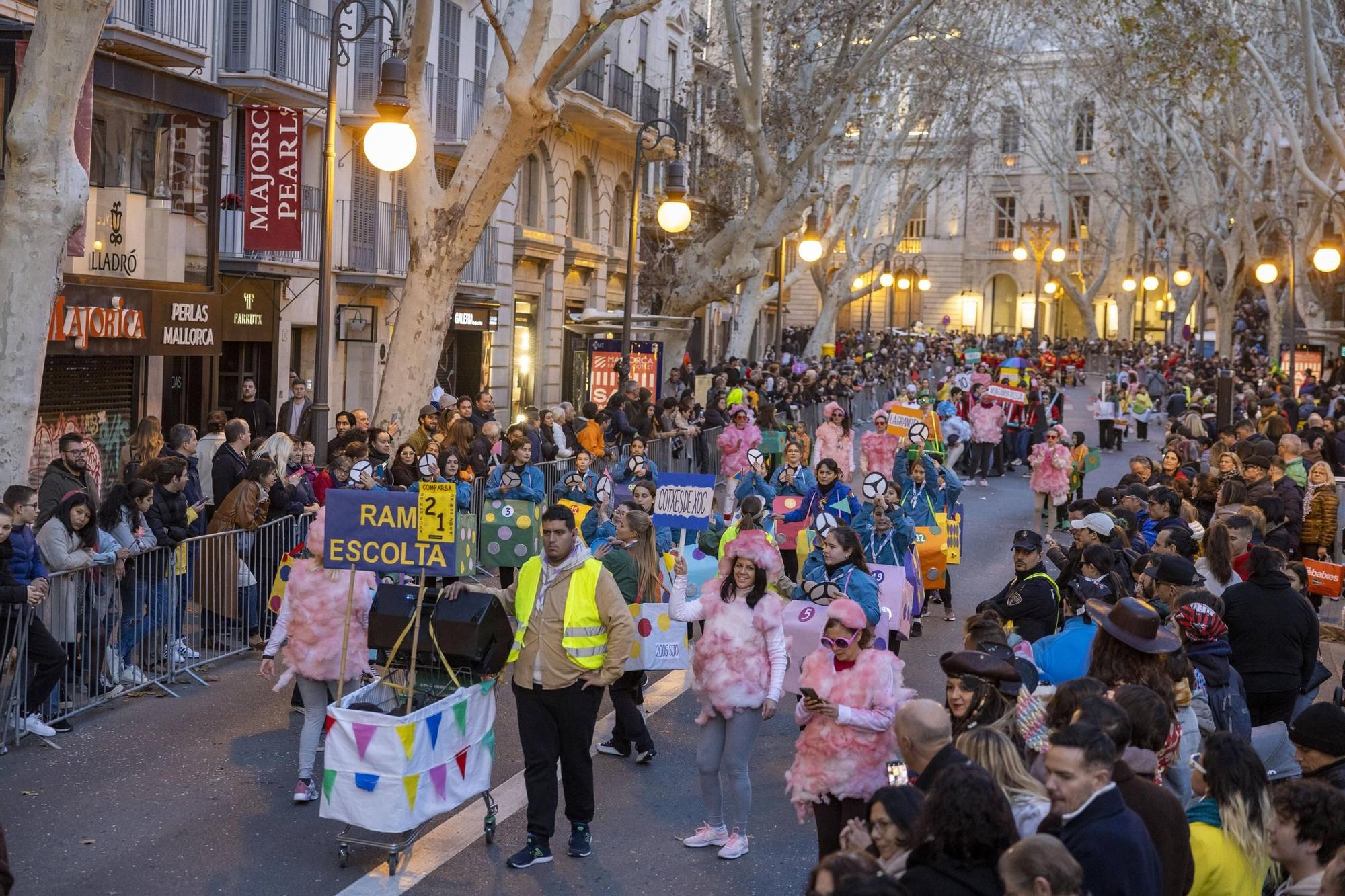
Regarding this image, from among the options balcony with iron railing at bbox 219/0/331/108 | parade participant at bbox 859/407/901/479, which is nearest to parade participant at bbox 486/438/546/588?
parade participant at bbox 859/407/901/479

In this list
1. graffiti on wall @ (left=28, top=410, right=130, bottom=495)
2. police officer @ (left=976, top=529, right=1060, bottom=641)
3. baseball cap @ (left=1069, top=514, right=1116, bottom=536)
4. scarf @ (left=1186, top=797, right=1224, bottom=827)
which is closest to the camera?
scarf @ (left=1186, top=797, right=1224, bottom=827)

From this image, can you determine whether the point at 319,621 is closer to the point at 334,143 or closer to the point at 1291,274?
the point at 334,143

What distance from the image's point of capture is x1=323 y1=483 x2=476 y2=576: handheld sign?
7.74 meters

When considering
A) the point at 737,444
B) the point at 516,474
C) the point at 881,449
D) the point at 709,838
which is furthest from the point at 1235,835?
the point at 737,444

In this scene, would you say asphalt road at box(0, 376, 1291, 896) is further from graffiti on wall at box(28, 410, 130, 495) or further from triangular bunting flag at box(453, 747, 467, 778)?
graffiti on wall at box(28, 410, 130, 495)

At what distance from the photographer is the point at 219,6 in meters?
21.2

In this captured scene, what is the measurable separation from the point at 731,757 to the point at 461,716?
4.45ft

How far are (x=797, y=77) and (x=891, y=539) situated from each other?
70.5 ft

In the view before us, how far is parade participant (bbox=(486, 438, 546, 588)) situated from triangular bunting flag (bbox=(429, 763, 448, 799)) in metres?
5.15

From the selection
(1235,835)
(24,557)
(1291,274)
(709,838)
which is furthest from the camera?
(1291,274)

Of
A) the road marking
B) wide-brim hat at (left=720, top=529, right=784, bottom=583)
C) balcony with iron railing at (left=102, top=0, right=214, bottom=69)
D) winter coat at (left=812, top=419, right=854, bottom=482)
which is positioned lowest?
the road marking

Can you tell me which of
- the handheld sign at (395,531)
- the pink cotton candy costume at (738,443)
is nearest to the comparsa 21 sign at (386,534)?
the handheld sign at (395,531)

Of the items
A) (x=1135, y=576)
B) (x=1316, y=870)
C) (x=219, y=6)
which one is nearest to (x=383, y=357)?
(x=219, y=6)

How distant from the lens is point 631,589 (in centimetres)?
941
